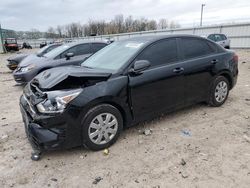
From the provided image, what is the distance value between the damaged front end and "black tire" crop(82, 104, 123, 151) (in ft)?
0.31

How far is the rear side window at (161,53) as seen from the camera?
3841 millimetres

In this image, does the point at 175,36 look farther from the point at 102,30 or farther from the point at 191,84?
the point at 102,30

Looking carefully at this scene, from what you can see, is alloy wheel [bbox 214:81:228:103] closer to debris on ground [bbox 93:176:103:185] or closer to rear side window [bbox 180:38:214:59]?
rear side window [bbox 180:38:214:59]

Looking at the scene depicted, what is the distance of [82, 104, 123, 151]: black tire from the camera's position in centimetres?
318

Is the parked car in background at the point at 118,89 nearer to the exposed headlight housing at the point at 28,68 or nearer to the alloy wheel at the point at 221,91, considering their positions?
the alloy wheel at the point at 221,91

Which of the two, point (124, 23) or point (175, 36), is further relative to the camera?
point (124, 23)

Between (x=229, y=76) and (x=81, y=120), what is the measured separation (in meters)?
3.45

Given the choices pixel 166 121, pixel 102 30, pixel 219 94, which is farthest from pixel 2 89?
pixel 102 30

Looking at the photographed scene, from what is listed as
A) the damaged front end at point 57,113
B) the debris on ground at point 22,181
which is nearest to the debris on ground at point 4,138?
the damaged front end at point 57,113

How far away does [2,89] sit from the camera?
7.89 metres

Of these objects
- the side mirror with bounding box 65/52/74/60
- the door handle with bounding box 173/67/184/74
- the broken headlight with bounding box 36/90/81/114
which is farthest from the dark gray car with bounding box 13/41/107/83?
the broken headlight with bounding box 36/90/81/114

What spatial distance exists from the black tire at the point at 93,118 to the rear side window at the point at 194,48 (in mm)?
1823

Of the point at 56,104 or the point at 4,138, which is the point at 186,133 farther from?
the point at 4,138

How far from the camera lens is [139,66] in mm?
3510
